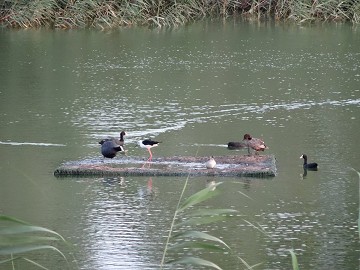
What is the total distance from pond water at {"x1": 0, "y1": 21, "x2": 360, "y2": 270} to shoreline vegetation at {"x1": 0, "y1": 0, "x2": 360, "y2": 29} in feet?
3.06

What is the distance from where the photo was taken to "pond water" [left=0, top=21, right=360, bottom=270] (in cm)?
1084

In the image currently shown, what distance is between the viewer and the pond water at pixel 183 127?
1084cm

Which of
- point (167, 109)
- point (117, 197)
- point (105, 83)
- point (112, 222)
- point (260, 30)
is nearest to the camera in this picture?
point (112, 222)

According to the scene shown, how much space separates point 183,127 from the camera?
17.6m

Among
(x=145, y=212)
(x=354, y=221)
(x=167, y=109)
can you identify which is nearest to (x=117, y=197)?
(x=145, y=212)

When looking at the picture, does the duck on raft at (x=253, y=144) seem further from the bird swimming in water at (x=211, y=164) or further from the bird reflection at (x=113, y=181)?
the bird reflection at (x=113, y=181)

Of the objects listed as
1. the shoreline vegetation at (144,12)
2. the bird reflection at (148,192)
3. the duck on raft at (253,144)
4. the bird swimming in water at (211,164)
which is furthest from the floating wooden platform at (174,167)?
the shoreline vegetation at (144,12)

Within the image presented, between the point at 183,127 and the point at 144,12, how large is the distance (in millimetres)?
16960

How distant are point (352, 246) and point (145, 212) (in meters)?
2.65

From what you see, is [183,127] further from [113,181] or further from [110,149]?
[113,181]

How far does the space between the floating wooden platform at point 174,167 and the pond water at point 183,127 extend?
129 mm

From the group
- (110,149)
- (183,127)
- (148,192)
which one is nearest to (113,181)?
(148,192)

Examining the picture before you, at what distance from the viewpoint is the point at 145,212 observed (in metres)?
12.1

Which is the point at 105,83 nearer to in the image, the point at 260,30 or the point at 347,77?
the point at 347,77
